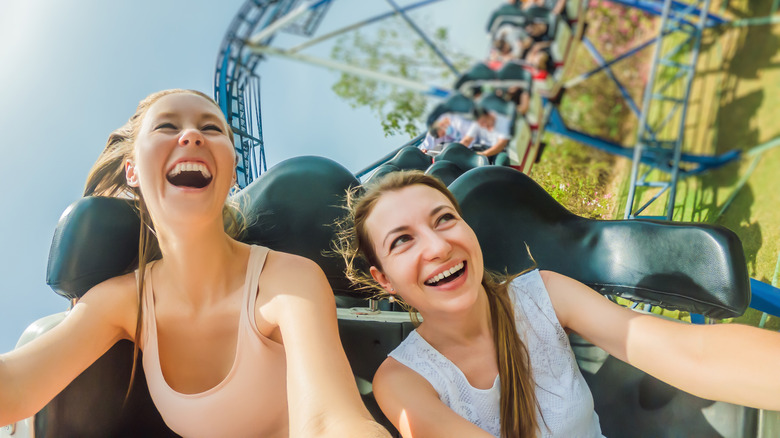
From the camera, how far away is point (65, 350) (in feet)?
1.38

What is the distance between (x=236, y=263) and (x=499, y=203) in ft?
1.23

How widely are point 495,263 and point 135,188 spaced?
1.62ft

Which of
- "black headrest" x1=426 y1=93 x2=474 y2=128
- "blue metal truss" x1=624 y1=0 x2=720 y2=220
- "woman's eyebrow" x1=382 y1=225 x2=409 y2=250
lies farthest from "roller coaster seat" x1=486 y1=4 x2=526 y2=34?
"woman's eyebrow" x1=382 y1=225 x2=409 y2=250

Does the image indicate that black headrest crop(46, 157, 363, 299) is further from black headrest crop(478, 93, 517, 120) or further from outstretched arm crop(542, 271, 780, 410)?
outstretched arm crop(542, 271, 780, 410)

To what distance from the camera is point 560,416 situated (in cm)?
45

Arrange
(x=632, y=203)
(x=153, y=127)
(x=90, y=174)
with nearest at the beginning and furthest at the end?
(x=153, y=127), (x=90, y=174), (x=632, y=203)

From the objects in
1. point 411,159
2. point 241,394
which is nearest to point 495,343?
point 241,394

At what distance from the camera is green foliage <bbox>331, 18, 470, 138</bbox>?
0.69 metres

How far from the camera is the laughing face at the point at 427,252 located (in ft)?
1.45

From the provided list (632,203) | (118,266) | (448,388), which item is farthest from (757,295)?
(118,266)

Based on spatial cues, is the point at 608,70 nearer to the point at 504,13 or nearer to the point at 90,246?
the point at 504,13

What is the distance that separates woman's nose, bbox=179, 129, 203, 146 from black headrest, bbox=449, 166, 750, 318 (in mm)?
355

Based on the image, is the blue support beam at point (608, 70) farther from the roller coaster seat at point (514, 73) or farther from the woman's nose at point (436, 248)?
the woman's nose at point (436, 248)

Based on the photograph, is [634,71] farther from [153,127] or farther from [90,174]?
[90,174]
